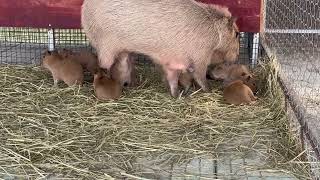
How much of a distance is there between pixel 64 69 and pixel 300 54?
2.21 m

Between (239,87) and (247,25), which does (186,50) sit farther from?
(247,25)

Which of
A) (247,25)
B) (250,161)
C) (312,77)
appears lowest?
(250,161)

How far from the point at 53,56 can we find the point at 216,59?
1.59m

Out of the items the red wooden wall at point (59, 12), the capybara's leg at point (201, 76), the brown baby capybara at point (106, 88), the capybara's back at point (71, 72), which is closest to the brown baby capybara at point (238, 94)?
the capybara's leg at point (201, 76)

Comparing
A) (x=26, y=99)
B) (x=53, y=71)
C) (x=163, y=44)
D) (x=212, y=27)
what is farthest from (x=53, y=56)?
(x=212, y=27)

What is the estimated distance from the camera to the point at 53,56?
221 inches

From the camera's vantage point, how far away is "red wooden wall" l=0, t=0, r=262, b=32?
20.1 feet

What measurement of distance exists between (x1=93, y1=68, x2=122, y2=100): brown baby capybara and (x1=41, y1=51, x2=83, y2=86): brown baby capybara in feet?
1.50

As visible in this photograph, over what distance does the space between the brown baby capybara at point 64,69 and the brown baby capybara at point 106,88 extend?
0.46 meters

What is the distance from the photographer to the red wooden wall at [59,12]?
6.12 m

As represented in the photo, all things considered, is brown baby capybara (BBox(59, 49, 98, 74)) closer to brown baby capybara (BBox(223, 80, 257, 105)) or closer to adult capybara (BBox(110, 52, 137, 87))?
adult capybara (BBox(110, 52, 137, 87))

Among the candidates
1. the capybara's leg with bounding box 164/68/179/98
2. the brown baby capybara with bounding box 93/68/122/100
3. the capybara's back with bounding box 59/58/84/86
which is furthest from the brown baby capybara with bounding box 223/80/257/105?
the capybara's back with bounding box 59/58/84/86

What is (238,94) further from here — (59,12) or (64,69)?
(59,12)

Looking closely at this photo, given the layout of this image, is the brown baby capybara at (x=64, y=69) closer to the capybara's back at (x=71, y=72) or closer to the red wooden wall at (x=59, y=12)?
the capybara's back at (x=71, y=72)
